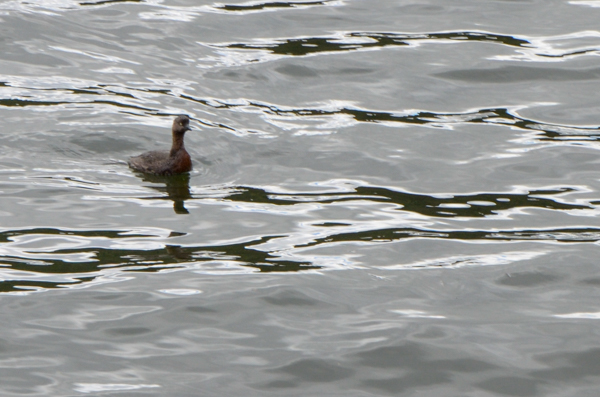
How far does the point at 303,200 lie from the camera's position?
1297cm

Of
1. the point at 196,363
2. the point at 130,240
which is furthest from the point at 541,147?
the point at 196,363

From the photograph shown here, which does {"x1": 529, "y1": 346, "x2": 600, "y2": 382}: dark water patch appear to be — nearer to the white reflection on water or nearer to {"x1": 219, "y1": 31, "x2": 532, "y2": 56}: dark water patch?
the white reflection on water

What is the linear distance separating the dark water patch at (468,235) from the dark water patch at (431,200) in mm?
688

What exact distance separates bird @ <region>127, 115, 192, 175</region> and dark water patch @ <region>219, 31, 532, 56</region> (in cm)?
538

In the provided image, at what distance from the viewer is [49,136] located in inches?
600

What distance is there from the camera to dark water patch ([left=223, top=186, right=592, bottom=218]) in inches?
499

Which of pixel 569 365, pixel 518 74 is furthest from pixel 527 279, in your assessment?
pixel 518 74

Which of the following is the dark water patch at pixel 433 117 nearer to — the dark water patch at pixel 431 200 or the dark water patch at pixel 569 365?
the dark water patch at pixel 431 200

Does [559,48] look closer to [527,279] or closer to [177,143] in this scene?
[177,143]

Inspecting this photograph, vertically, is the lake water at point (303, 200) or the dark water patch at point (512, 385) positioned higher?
the lake water at point (303, 200)

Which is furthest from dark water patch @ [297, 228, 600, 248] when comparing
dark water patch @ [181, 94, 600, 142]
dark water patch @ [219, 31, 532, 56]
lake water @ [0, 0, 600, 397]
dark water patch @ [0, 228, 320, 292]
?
dark water patch @ [219, 31, 532, 56]

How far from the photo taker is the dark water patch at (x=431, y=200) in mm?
12669

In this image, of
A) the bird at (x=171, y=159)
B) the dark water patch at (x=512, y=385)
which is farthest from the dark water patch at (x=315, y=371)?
the bird at (x=171, y=159)

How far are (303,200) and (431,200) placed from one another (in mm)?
1658
